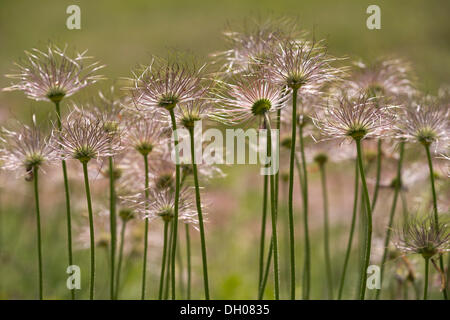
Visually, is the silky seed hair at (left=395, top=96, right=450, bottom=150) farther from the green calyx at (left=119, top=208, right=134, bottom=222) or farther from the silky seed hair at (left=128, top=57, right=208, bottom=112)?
the green calyx at (left=119, top=208, right=134, bottom=222)

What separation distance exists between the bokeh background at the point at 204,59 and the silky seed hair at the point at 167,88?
126mm

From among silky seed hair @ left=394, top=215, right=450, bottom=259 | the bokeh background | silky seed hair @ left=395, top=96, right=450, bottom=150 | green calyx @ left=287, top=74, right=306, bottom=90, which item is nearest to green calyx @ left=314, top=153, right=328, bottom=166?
the bokeh background

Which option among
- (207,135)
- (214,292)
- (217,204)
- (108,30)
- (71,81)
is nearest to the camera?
(71,81)

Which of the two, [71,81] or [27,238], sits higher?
[71,81]

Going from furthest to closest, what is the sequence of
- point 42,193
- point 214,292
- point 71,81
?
point 42,193, point 214,292, point 71,81

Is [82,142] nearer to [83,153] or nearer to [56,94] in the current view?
[83,153]

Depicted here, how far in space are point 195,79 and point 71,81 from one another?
49 cm

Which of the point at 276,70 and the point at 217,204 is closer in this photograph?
the point at 276,70

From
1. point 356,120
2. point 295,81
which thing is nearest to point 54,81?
point 295,81

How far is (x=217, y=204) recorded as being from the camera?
6027mm

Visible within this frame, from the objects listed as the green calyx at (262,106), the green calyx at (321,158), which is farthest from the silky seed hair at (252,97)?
the green calyx at (321,158)
